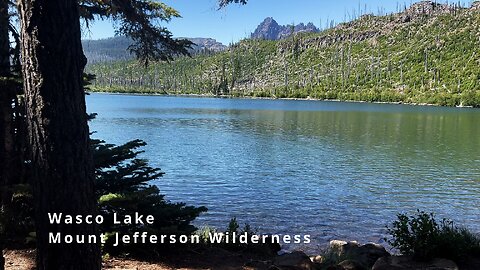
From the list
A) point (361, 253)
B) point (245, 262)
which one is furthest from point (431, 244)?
point (245, 262)

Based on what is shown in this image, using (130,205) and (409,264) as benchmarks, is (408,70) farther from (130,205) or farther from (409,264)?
(130,205)

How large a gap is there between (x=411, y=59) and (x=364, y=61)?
961 inches

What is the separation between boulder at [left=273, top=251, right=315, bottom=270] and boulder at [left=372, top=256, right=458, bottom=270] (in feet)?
3.45

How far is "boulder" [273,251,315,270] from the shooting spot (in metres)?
6.30

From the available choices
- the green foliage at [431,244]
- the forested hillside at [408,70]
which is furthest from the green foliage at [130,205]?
the forested hillside at [408,70]

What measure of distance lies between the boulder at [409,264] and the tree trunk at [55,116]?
479 cm

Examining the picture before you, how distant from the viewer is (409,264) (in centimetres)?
673

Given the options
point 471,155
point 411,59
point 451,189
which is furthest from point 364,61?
point 451,189

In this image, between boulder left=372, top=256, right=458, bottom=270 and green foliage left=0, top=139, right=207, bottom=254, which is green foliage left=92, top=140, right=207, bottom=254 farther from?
boulder left=372, top=256, right=458, bottom=270

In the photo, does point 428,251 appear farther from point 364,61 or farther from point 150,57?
point 364,61

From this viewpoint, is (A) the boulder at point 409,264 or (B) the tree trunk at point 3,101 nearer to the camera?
(A) the boulder at point 409,264

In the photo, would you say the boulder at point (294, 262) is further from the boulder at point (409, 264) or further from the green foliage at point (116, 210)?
the green foliage at point (116, 210)

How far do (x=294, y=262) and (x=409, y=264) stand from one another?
1802 mm

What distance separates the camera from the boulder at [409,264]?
6.37 m
